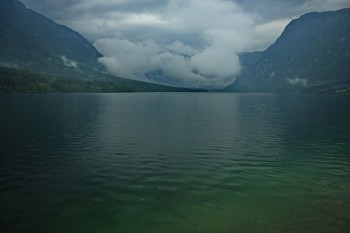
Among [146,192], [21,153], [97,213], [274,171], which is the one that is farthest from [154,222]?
[21,153]

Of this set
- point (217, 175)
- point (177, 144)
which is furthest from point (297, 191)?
point (177, 144)

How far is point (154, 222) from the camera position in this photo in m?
28.2

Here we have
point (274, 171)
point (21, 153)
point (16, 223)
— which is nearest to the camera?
point (16, 223)

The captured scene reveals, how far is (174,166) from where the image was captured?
48.4m

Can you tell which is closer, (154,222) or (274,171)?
(154,222)

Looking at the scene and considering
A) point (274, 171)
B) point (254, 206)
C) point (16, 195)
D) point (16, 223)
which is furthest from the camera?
point (274, 171)

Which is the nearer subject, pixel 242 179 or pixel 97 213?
pixel 97 213

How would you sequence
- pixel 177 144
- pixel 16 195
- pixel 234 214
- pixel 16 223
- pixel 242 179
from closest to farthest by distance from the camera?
1. pixel 16 223
2. pixel 234 214
3. pixel 16 195
4. pixel 242 179
5. pixel 177 144

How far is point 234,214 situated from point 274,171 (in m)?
18.1

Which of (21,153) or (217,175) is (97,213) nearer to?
(217,175)

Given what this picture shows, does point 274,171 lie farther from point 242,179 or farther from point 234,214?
point 234,214

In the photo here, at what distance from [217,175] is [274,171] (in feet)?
28.4

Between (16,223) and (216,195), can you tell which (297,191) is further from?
(16,223)

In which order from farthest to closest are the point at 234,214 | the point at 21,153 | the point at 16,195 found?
the point at 21,153 < the point at 16,195 < the point at 234,214
